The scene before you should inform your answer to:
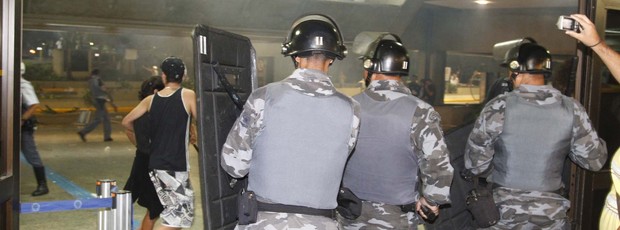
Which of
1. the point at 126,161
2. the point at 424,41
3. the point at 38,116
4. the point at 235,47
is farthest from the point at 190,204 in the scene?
the point at 38,116

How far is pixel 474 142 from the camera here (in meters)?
2.95

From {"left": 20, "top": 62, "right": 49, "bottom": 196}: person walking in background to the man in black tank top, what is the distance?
1828 mm

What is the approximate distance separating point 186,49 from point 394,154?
6334mm

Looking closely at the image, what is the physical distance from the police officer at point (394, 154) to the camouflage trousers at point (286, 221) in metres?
0.60

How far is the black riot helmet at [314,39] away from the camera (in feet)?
7.19

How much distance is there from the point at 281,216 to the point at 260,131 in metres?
0.29

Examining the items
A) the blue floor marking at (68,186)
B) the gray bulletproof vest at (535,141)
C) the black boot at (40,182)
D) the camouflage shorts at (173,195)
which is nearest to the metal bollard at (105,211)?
the camouflage shorts at (173,195)

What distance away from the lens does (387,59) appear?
275 cm

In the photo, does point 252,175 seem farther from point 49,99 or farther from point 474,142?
point 49,99

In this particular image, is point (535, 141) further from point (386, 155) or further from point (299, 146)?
point (299, 146)

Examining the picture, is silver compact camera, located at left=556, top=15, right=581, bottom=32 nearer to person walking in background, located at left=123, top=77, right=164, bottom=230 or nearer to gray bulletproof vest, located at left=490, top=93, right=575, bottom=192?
gray bulletproof vest, located at left=490, top=93, right=575, bottom=192

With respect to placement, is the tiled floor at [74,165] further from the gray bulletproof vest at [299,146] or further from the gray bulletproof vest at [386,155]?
the gray bulletproof vest at [299,146]

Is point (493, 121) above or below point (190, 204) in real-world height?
above

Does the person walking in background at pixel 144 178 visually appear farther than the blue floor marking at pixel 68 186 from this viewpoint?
No
